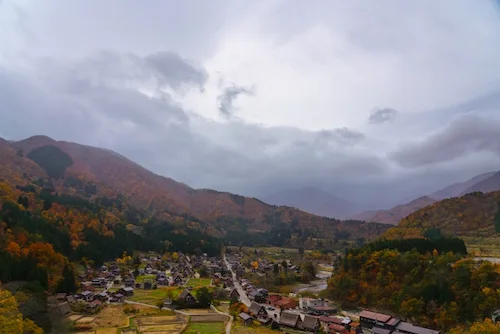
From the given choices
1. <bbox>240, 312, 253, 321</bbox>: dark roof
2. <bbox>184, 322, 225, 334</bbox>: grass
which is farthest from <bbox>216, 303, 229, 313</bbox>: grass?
<bbox>184, 322, 225, 334</bbox>: grass

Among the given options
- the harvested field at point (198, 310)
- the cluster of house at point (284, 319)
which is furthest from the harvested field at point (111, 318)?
the cluster of house at point (284, 319)

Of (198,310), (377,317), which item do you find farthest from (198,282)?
(377,317)

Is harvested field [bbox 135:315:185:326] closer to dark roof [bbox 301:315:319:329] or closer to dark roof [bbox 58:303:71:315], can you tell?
dark roof [bbox 58:303:71:315]

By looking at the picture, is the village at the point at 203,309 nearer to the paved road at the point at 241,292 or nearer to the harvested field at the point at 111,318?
the paved road at the point at 241,292

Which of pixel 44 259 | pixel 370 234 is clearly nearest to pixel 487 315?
pixel 44 259

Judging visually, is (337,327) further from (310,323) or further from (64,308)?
(64,308)

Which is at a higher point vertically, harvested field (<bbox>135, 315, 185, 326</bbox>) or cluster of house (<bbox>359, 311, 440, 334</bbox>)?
cluster of house (<bbox>359, 311, 440, 334</bbox>)

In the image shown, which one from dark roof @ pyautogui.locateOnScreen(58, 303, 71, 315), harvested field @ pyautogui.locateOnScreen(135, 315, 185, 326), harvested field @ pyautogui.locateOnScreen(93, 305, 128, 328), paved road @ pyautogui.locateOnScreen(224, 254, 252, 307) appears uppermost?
dark roof @ pyautogui.locateOnScreen(58, 303, 71, 315)
